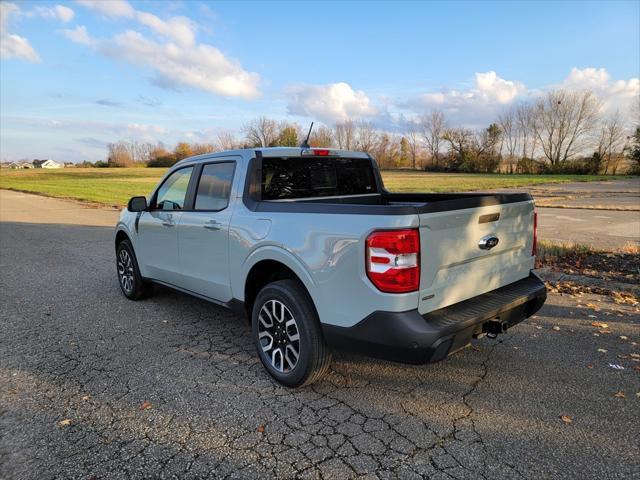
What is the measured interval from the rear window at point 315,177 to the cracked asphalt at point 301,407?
152 cm

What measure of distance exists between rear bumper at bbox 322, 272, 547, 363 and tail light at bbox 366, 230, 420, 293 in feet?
0.60

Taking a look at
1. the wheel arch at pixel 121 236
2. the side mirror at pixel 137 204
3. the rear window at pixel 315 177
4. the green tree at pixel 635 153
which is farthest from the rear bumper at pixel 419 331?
the green tree at pixel 635 153

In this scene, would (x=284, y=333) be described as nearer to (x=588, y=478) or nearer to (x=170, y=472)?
(x=170, y=472)

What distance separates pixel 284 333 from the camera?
11.2 ft

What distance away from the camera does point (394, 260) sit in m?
2.68

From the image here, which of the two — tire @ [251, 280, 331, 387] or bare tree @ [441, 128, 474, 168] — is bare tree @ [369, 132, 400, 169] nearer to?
bare tree @ [441, 128, 474, 168]

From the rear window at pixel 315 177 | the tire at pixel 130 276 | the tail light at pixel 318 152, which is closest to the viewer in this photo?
the rear window at pixel 315 177

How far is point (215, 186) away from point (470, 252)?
2.38m

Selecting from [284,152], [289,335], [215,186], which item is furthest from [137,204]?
[289,335]

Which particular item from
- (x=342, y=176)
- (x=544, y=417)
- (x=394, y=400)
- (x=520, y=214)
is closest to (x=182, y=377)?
(x=394, y=400)

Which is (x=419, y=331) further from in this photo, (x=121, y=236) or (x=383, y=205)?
(x=121, y=236)

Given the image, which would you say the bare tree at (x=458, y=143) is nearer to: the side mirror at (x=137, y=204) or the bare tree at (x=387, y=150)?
the bare tree at (x=387, y=150)

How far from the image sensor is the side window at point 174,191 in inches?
184

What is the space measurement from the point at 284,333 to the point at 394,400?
0.95 m
